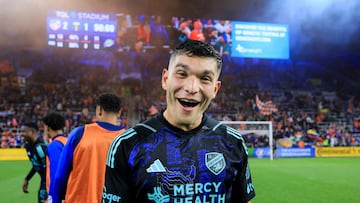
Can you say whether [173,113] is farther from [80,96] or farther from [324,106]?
[324,106]

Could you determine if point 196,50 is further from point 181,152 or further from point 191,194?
point 191,194

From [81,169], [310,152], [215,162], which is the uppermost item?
[215,162]

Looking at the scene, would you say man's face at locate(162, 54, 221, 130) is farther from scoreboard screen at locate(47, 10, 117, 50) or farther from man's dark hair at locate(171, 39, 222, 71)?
scoreboard screen at locate(47, 10, 117, 50)

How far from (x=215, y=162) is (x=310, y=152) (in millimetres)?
23946

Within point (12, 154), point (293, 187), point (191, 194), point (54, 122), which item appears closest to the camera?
point (191, 194)

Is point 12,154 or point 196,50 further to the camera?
point 12,154

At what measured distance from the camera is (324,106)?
3084 cm

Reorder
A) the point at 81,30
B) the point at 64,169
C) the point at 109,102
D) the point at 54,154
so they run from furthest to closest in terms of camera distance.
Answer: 1. the point at 81,30
2. the point at 54,154
3. the point at 109,102
4. the point at 64,169

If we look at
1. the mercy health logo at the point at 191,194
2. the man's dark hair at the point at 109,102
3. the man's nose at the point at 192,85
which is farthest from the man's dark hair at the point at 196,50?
the man's dark hair at the point at 109,102

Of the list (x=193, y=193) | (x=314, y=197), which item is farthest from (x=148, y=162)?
(x=314, y=197)

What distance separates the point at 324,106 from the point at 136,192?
32.4 meters

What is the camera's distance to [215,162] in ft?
5.95

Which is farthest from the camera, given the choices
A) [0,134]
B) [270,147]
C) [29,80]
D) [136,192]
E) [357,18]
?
[29,80]

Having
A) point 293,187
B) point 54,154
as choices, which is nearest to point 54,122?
point 54,154
